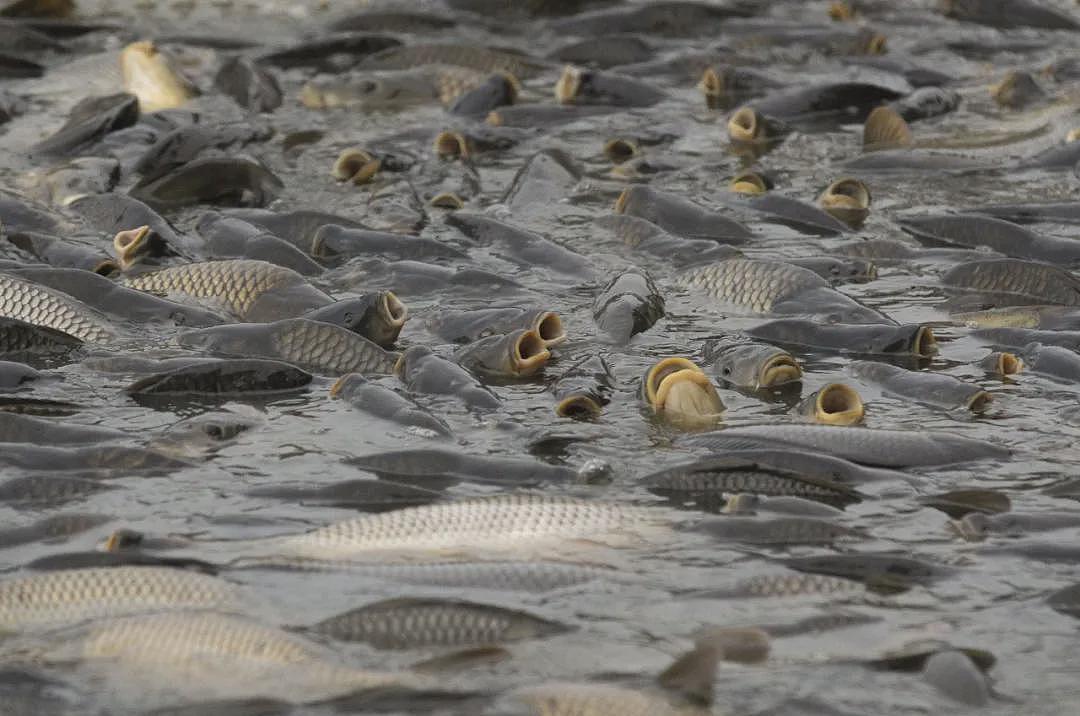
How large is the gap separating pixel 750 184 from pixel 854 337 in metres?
2.30

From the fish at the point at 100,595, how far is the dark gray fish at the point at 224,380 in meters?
1.72

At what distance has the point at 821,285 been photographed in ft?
24.6

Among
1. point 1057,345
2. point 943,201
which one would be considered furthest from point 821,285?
point 943,201

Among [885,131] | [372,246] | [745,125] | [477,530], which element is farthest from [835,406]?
[745,125]

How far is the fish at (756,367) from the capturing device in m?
6.58

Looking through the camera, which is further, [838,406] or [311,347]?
Result: [311,347]

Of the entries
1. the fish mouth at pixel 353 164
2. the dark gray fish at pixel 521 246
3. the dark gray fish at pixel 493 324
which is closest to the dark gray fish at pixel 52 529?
the dark gray fish at pixel 493 324

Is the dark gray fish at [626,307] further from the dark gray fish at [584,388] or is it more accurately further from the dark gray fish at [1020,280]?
the dark gray fish at [1020,280]

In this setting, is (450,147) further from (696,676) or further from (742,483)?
(696,676)

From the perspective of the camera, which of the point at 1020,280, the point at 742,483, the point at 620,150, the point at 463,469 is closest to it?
the point at 742,483

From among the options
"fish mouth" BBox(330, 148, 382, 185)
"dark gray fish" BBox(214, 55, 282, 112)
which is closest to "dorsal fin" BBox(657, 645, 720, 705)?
"fish mouth" BBox(330, 148, 382, 185)

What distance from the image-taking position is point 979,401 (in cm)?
629

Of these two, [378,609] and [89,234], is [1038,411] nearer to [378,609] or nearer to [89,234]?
[378,609]

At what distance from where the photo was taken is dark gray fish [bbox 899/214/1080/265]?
7996mm
